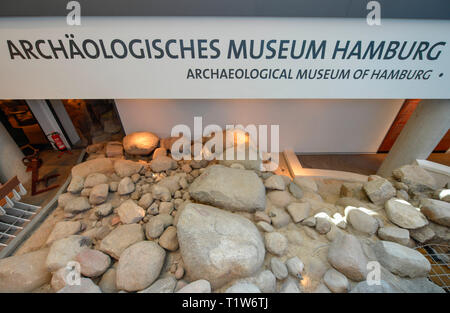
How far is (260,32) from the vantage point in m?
1.96

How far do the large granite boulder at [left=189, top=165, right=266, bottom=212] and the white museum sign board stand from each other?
3.54 ft

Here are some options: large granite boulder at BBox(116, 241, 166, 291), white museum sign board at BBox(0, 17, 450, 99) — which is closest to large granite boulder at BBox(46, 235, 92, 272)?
large granite boulder at BBox(116, 241, 166, 291)

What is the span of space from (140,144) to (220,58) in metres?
2.26

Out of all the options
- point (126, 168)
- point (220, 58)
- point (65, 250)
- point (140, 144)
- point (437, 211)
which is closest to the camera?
point (65, 250)

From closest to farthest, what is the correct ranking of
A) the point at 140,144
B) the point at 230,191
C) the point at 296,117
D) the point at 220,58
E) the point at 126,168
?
the point at 230,191 → the point at 220,58 → the point at 126,168 → the point at 140,144 → the point at 296,117

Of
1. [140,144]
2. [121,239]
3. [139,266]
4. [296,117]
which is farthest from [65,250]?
[296,117]

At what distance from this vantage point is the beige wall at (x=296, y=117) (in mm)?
3879

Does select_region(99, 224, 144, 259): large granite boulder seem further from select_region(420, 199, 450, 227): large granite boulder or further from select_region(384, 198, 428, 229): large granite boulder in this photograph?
select_region(420, 199, 450, 227): large granite boulder

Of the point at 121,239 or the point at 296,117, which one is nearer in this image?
the point at 121,239

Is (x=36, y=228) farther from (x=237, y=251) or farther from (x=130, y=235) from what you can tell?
(x=237, y=251)

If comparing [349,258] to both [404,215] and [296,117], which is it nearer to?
[404,215]

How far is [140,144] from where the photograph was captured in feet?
11.4

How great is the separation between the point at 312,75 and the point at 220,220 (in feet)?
6.61
